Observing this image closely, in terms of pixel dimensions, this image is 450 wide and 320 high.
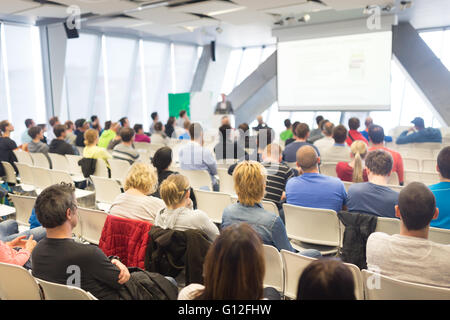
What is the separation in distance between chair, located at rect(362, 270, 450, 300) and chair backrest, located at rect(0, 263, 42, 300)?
1726mm

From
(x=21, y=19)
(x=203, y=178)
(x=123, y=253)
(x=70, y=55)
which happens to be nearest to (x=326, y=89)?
(x=203, y=178)

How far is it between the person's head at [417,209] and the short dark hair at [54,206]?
1837 millimetres

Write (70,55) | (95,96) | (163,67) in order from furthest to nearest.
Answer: (163,67) → (95,96) → (70,55)

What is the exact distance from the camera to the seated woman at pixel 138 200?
3088 millimetres

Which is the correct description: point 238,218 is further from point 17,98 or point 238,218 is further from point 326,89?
point 17,98

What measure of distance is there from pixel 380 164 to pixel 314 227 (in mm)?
762

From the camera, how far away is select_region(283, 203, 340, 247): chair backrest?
131 inches

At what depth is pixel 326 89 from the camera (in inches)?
439

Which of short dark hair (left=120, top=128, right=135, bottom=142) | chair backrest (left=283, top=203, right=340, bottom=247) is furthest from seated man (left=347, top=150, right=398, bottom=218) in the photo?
short dark hair (left=120, top=128, right=135, bottom=142)

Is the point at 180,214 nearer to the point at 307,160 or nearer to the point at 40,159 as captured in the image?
the point at 307,160

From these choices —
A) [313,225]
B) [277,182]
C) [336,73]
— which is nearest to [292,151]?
[277,182]

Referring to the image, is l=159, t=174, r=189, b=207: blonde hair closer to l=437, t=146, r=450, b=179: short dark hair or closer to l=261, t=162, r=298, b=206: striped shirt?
l=261, t=162, r=298, b=206: striped shirt

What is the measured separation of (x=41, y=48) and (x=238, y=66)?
8408 millimetres

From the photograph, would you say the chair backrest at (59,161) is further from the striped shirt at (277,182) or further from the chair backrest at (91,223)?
the striped shirt at (277,182)
